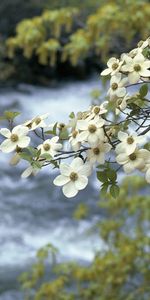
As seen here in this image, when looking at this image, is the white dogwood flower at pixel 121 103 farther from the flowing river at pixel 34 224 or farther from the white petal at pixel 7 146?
the flowing river at pixel 34 224

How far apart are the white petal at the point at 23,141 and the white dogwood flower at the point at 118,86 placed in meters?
0.15

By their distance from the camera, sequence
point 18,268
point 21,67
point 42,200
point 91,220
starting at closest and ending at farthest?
point 18,268 < point 91,220 < point 42,200 < point 21,67

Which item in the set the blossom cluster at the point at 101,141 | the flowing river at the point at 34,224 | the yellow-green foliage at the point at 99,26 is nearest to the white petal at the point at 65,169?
the blossom cluster at the point at 101,141

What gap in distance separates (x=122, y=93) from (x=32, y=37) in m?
1.74

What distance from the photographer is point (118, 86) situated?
40.8 inches

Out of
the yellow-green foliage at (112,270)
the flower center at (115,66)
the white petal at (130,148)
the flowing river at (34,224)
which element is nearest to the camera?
the white petal at (130,148)

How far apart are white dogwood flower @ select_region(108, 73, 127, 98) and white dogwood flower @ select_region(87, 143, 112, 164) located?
3.9 inches

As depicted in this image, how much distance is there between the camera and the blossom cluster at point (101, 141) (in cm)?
96

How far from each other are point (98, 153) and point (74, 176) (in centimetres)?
5

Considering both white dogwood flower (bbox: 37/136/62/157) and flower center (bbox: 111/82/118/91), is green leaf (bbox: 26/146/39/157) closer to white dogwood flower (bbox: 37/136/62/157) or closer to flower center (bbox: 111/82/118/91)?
white dogwood flower (bbox: 37/136/62/157)

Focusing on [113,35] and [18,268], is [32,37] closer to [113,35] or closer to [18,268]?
[113,35]

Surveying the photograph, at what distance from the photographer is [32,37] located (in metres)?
2.71

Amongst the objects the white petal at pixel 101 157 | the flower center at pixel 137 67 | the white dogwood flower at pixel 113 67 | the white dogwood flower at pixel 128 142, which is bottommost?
the white petal at pixel 101 157

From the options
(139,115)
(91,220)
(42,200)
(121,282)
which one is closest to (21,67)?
(42,200)
